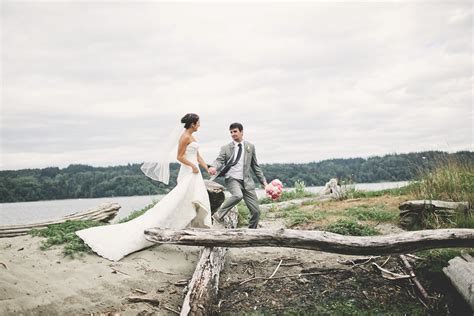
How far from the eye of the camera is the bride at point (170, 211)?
6836 mm

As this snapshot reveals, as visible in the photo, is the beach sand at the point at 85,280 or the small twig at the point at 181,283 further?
the small twig at the point at 181,283

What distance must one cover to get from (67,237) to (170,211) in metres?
2.07

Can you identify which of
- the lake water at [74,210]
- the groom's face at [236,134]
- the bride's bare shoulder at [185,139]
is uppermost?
the groom's face at [236,134]

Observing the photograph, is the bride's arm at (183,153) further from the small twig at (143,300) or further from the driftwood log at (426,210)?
the driftwood log at (426,210)

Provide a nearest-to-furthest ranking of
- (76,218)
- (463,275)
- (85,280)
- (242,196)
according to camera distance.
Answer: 1. (463,275)
2. (85,280)
3. (242,196)
4. (76,218)

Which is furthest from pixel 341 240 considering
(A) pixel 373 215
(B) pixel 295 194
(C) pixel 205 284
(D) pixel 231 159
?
(B) pixel 295 194

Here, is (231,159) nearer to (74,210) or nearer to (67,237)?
(67,237)

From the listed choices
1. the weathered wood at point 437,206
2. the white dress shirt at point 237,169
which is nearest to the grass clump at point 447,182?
the weathered wood at point 437,206

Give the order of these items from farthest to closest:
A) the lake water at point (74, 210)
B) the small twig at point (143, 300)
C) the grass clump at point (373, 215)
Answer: the lake water at point (74, 210) → the grass clump at point (373, 215) → the small twig at point (143, 300)

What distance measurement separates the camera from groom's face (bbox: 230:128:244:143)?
8484 mm

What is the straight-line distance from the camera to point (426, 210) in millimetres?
8938

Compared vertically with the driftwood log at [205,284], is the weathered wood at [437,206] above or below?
above

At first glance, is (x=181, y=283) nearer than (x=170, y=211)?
Yes

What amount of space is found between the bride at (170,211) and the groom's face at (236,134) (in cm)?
98
